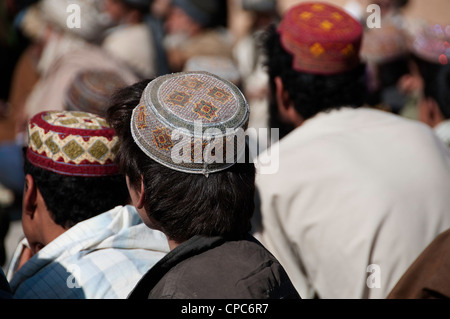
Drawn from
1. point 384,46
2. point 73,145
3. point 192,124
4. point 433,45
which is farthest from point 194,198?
point 384,46

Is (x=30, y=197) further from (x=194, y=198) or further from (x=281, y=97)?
(x=281, y=97)

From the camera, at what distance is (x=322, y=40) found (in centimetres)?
296

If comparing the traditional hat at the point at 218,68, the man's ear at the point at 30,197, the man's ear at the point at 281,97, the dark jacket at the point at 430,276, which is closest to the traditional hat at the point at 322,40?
the man's ear at the point at 281,97

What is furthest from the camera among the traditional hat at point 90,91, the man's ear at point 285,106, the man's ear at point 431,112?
the man's ear at point 431,112

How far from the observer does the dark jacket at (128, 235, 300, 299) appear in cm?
163

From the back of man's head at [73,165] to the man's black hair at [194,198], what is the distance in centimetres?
40

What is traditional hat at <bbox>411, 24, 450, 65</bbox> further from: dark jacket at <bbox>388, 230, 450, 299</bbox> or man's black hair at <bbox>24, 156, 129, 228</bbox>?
man's black hair at <bbox>24, 156, 129, 228</bbox>

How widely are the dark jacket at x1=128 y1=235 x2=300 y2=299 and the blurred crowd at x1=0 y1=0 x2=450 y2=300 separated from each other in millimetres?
1549

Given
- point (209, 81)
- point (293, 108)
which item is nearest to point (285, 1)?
point (293, 108)

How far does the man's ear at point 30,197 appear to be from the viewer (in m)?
2.34

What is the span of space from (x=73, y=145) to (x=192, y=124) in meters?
0.67

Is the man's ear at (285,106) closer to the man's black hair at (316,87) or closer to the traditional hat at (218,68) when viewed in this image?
the man's black hair at (316,87)

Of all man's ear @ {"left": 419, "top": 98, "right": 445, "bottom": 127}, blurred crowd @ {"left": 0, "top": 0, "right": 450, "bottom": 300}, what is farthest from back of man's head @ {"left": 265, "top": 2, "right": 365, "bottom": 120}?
man's ear @ {"left": 419, "top": 98, "right": 445, "bottom": 127}

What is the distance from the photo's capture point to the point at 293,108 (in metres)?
3.13
